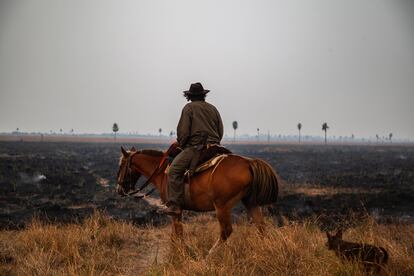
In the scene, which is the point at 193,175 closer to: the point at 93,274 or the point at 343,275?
the point at 93,274

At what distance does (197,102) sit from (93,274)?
10.0 ft

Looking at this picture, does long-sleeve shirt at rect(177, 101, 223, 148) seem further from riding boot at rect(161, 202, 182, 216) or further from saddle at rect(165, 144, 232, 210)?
riding boot at rect(161, 202, 182, 216)

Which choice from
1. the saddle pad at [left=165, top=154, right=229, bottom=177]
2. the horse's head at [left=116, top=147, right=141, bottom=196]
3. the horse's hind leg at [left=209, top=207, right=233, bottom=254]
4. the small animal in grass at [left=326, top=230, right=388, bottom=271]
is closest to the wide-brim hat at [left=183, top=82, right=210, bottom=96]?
the saddle pad at [left=165, top=154, right=229, bottom=177]

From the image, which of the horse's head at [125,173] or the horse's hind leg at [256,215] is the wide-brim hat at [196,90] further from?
the horse's hind leg at [256,215]

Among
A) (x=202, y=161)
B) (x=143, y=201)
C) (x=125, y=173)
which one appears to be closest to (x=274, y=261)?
(x=202, y=161)

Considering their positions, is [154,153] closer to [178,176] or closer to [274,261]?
[178,176]

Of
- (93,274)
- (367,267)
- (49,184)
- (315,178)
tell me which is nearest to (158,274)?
(93,274)

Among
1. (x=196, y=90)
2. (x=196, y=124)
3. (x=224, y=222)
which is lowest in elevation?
(x=224, y=222)

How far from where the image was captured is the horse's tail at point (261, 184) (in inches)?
232

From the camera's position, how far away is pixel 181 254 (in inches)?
216

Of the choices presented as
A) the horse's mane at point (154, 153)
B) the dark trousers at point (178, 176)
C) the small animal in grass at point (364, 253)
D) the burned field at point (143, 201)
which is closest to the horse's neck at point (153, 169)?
the horse's mane at point (154, 153)

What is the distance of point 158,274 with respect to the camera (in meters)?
4.74

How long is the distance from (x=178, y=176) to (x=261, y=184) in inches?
52.5

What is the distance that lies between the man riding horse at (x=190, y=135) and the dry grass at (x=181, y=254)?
2.55ft
